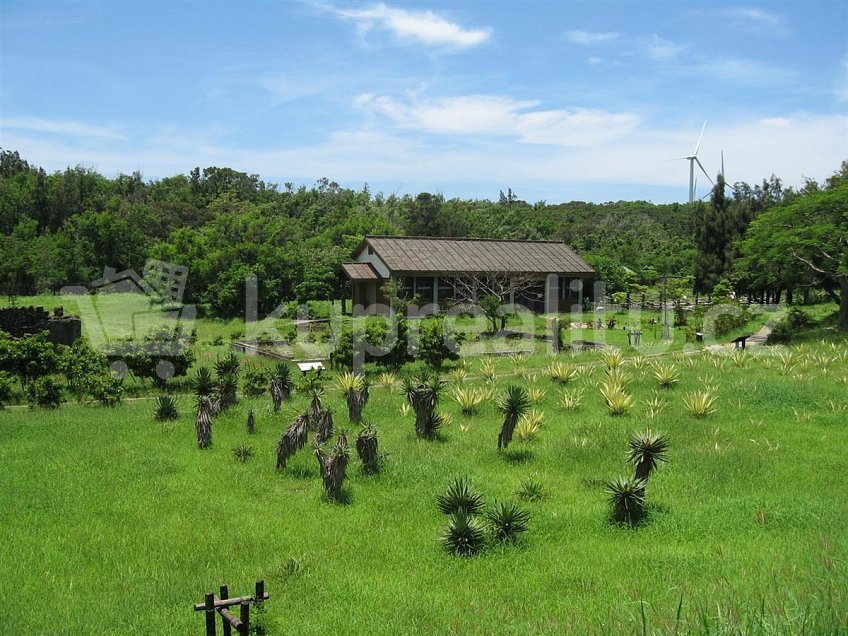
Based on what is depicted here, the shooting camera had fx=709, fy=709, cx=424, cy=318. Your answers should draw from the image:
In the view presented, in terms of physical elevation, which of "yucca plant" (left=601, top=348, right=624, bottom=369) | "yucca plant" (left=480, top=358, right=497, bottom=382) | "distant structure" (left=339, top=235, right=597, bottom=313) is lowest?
"yucca plant" (left=480, top=358, right=497, bottom=382)

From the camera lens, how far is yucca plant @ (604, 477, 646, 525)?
795cm

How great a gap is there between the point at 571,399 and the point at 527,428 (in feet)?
9.72

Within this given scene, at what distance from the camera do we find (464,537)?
741 centimetres

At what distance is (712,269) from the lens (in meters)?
36.5

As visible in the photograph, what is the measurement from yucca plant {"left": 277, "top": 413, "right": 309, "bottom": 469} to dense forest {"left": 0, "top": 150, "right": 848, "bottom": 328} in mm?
20302

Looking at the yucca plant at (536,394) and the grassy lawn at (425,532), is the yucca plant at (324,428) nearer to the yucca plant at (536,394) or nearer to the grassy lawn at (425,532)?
the grassy lawn at (425,532)

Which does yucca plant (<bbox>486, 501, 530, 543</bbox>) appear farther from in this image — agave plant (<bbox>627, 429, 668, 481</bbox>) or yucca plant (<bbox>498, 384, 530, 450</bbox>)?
yucca plant (<bbox>498, 384, 530, 450</bbox>)

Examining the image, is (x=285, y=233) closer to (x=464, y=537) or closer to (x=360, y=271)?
(x=360, y=271)

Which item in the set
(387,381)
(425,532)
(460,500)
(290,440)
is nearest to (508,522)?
(460,500)

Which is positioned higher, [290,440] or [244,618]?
[290,440]

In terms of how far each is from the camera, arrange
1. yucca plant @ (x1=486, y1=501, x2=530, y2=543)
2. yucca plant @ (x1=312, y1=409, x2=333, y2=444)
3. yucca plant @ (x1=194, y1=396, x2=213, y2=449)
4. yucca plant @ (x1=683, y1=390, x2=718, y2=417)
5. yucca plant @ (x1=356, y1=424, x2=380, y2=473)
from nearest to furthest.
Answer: yucca plant @ (x1=486, y1=501, x2=530, y2=543), yucca plant @ (x1=356, y1=424, x2=380, y2=473), yucca plant @ (x1=312, y1=409, x2=333, y2=444), yucca plant @ (x1=194, y1=396, x2=213, y2=449), yucca plant @ (x1=683, y1=390, x2=718, y2=417)

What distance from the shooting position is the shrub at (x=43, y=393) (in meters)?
14.6

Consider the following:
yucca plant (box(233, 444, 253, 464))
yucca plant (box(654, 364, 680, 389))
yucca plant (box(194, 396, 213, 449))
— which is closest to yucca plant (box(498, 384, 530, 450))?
yucca plant (box(233, 444, 253, 464))

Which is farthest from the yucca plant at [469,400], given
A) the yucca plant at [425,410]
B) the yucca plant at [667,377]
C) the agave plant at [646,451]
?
the agave plant at [646,451]
